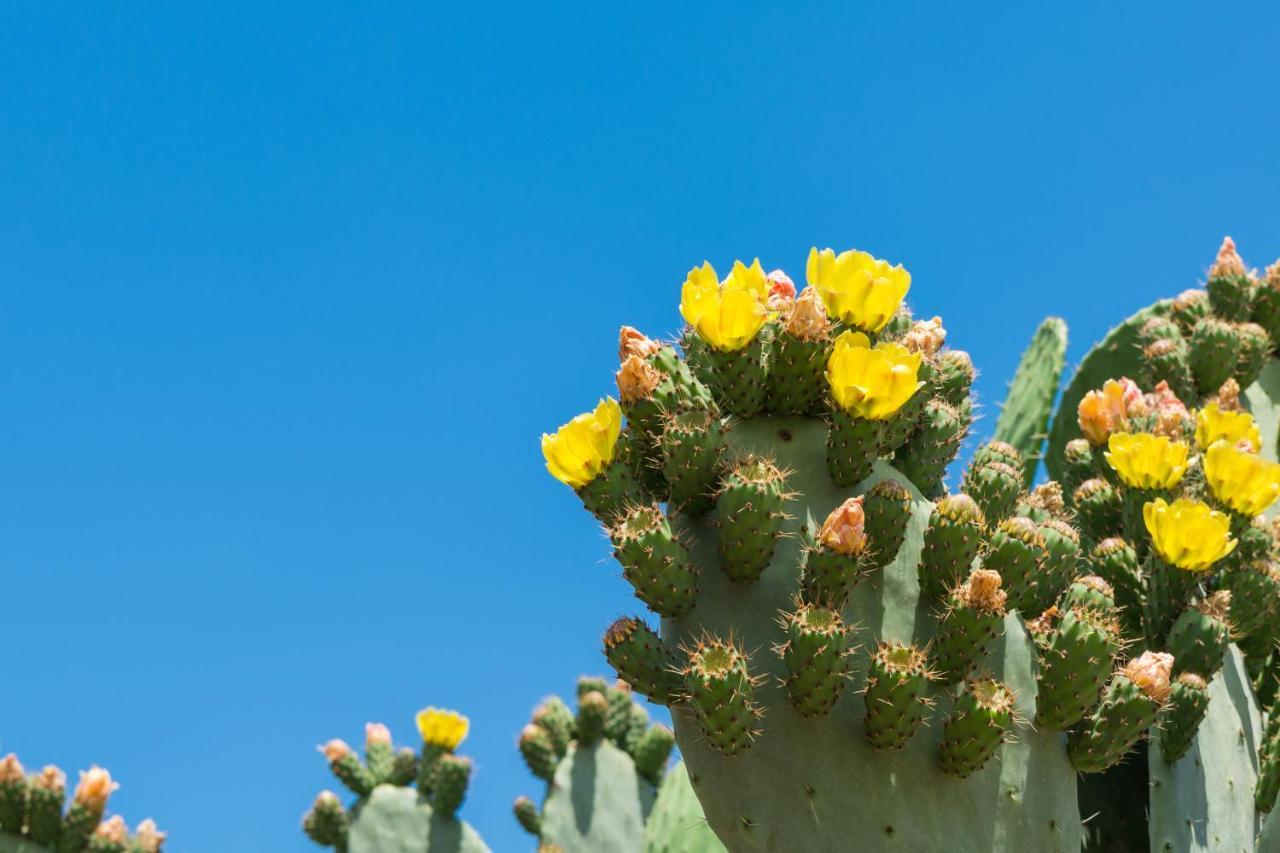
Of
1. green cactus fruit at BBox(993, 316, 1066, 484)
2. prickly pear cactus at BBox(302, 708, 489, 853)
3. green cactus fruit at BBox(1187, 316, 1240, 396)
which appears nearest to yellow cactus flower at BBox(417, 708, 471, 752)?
prickly pear cactus at BBox(302, 708, 489, 853)

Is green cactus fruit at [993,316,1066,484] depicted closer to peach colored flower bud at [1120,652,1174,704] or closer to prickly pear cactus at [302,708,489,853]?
peach colored flower bud at [1120,652,1174,704]

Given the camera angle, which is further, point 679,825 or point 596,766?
point 596,766

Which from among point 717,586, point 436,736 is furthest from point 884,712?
point 436,736

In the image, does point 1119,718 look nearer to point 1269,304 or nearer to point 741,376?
point 741,376

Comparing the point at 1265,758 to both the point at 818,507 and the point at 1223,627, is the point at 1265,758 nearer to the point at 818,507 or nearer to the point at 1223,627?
the point at 1223,627

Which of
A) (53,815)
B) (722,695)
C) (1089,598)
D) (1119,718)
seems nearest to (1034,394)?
(1089,598)

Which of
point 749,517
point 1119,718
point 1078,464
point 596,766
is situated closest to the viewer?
point 749,517
